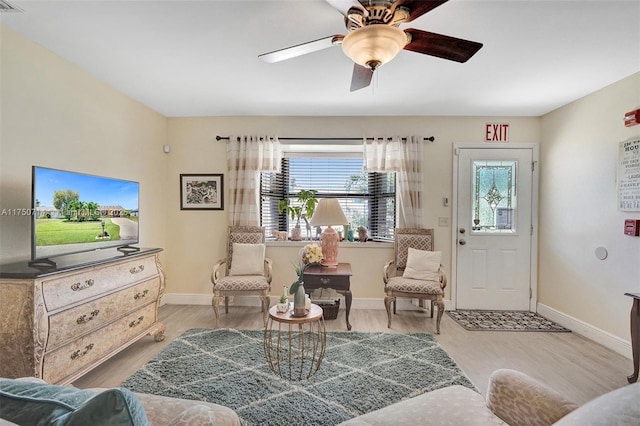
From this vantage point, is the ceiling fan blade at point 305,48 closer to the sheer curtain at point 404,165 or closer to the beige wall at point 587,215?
the sheer curtain at point 404,165

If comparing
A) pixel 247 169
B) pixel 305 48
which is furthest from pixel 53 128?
pixel 305 48

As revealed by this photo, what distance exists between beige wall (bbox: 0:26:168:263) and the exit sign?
175 inches

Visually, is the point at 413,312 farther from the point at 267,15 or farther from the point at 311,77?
the point at 267,15

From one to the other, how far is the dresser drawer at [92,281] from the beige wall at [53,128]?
23.3 inches

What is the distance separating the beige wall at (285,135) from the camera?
3.94 metres

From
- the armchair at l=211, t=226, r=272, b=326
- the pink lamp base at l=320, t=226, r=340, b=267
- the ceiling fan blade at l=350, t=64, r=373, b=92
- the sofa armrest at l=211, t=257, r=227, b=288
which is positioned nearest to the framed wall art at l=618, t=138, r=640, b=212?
the ceiling fan blade at l=350, t=64, r=373, b=92

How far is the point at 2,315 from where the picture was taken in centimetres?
172

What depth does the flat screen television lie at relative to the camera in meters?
2.01

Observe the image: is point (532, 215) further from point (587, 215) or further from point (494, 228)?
point (587, 215)

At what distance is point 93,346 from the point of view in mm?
2145

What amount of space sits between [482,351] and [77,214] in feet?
12.1

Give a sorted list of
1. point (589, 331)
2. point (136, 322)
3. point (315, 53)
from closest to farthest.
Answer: point (315, 53), point (136, 322), point (589, 331)

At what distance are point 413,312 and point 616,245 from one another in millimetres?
2156

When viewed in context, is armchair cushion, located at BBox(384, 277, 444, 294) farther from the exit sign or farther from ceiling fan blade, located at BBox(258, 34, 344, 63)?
ceiling fan blade, located at BBox(258, 34, 344, 63)
